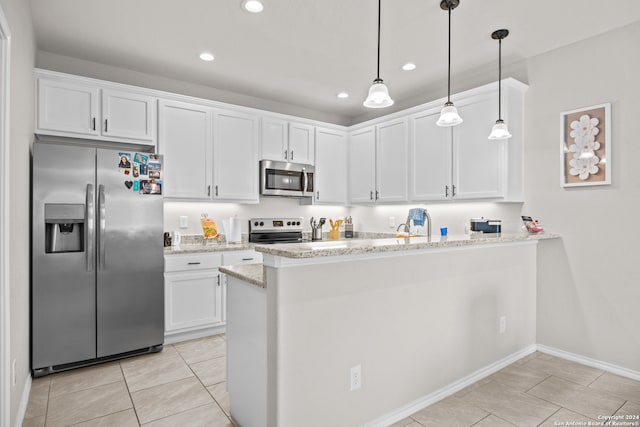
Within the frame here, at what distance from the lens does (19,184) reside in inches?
85.9

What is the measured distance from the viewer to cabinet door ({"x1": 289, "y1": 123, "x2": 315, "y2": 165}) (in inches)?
174

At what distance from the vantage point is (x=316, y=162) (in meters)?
4.66

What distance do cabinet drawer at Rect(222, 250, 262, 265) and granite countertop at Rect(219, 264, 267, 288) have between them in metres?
1.52

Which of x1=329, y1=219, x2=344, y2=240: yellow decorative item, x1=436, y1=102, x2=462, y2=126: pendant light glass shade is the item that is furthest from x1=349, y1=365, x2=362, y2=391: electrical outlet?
x1=329, y1=219, x2=344, y2=240: yellow decorative item

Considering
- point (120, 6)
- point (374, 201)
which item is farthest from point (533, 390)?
point (120, 6)

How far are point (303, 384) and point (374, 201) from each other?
307cm

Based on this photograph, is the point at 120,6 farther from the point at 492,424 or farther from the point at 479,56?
the point at 492,424

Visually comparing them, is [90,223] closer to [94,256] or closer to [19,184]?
[94,256]

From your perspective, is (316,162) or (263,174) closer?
(263,174)

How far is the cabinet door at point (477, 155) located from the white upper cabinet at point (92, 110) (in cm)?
302

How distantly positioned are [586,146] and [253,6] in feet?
9.24

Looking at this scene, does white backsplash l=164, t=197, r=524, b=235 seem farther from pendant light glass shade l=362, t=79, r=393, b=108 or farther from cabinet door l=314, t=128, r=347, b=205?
pendant light glass shade l=362, t=79, r=393, b=108

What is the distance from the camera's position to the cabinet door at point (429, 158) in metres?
3.66

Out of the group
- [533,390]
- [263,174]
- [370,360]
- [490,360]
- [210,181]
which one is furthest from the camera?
[263,174]
